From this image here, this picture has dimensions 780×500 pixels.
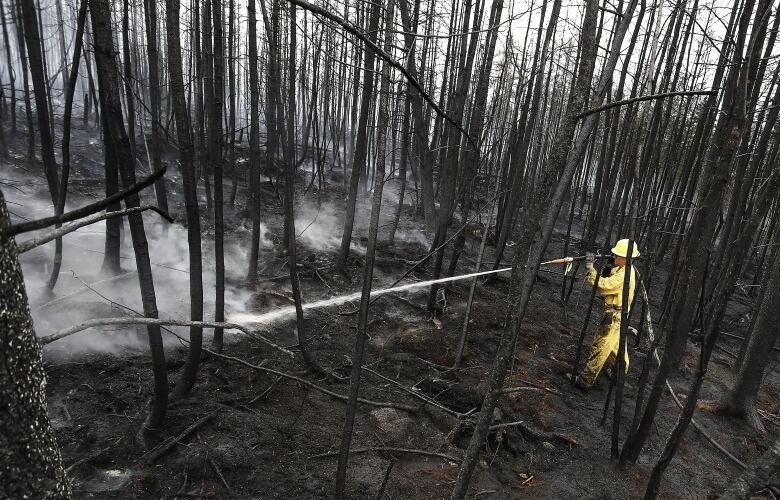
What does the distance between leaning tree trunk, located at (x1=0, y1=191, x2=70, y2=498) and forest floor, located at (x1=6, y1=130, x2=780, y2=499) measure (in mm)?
2187

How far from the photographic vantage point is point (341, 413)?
15.6 ft

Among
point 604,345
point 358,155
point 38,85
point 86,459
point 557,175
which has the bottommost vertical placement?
point 86,459

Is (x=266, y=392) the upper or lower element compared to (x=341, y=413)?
upper

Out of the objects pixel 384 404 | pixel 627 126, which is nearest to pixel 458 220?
pixel 627 126

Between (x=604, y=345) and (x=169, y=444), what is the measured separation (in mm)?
5331

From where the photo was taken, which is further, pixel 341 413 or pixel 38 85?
pixel 38 85

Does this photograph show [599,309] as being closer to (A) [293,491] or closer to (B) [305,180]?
(A) [293,491]

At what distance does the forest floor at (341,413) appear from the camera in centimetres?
365

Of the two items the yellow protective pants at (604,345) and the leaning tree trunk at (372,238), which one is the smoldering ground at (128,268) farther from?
the yellow protective pants at (604,345)

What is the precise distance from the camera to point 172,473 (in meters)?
3.50

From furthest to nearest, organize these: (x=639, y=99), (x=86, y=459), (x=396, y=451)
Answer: (x=396, y=451) < (x=86, y=459) < (x=639, y=99)

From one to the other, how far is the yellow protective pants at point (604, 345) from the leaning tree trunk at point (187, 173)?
5.08m

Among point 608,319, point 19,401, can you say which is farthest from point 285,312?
point 19,401

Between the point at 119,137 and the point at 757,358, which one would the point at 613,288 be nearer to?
the point at 757,358
